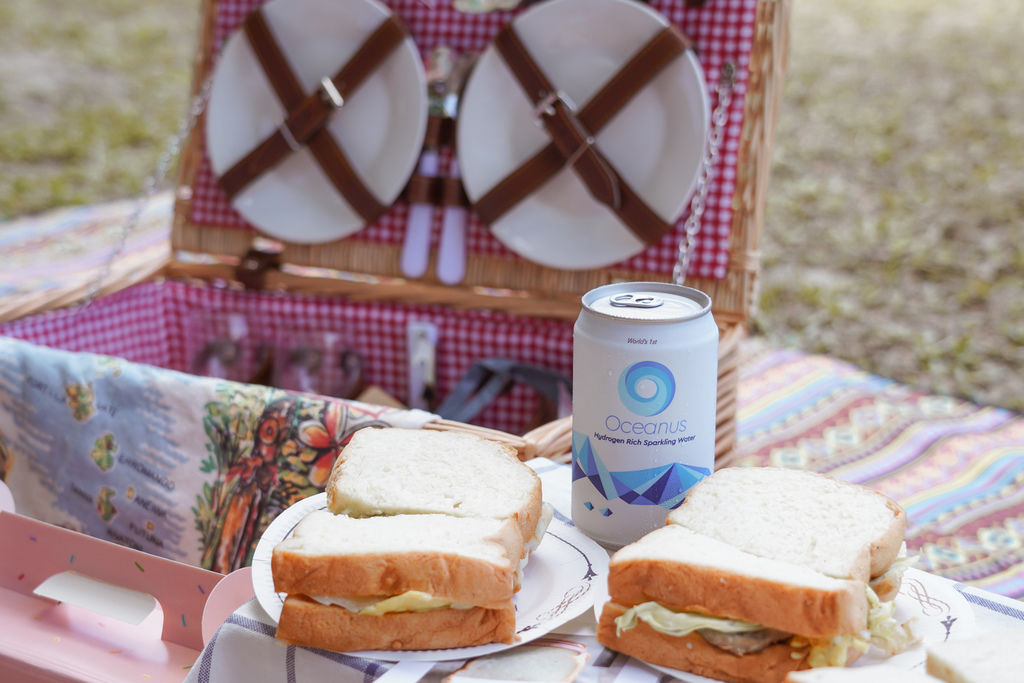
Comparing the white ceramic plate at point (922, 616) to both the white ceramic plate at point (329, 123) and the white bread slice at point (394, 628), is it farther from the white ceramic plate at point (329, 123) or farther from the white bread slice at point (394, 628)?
the white ceramic plate at point (329, 123)

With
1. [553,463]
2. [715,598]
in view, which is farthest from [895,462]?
[715,598]

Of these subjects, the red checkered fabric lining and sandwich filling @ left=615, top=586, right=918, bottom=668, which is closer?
sandwich filling @ left=615, top=586, right=918, bottom=668

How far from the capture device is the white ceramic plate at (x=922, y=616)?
642 millimetres

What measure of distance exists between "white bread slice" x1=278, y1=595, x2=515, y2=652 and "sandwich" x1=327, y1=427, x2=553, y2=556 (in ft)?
0.29

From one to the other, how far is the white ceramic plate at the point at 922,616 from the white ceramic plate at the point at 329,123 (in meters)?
1.05

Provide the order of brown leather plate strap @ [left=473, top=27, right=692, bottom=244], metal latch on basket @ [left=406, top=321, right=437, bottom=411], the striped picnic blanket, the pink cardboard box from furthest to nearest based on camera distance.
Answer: metal latch on basket @ [left=406, top=321, right=437, bottom=411] → the striped picnic blanket → brown leather plate strap @ [left=473, top=27, right=692, bottom=244] → the pink cardboard box

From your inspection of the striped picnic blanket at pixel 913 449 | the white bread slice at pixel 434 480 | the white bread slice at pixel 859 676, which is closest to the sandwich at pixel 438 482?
the white bread slice at pixel 434 480

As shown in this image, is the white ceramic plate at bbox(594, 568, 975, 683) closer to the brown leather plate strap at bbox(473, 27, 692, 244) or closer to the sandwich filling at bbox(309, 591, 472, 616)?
the sandwich filling at bbox(309, 591, 472, 616)

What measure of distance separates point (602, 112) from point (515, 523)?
0.86 m

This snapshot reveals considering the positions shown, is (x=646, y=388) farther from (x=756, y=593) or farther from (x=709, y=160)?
(x=709, y=160)

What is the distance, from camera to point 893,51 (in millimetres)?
4480

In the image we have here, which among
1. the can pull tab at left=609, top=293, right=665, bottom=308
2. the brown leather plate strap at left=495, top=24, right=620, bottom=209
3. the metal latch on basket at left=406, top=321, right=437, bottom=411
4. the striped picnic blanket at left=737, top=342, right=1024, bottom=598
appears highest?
the brown leather plate strap at left=495, top=24, right=620, bottom=209

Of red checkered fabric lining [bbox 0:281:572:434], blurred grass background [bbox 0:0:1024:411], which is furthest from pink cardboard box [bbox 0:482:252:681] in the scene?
blurred grass background [bbox 0:0:1024:411]

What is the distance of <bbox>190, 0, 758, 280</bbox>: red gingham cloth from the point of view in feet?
4.66
